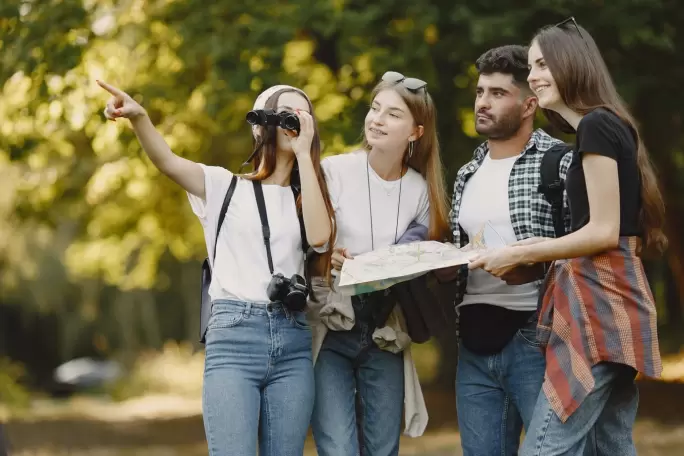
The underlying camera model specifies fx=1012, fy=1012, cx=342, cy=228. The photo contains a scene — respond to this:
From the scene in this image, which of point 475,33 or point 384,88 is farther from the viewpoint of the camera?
point 475,33

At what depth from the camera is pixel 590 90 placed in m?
3.66

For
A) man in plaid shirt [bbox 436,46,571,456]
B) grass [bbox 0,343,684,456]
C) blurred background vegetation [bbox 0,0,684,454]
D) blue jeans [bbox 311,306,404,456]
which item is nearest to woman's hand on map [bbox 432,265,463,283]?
man in plaid shirt [bbox 436,46,571,456]

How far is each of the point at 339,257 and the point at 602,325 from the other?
3.79 feet

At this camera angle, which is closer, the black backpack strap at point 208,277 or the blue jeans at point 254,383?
the blue jeans at point 254,383

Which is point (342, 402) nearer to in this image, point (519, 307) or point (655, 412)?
point (519, 307)

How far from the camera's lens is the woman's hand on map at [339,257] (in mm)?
4176

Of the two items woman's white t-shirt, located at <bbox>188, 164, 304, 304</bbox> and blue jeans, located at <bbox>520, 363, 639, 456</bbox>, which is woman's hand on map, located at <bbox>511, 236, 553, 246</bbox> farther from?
woman's white t-shirt, located at <bbox>188, 164, 304, 304</bbox>

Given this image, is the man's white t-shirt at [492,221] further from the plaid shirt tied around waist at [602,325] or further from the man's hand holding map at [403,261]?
the plaid shirt tied around waist at [602,325]

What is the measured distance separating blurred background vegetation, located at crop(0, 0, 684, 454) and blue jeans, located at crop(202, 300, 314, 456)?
4.48 m

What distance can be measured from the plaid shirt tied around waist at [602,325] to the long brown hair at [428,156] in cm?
88

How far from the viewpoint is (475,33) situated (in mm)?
7855

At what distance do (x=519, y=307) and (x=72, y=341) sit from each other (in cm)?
2803

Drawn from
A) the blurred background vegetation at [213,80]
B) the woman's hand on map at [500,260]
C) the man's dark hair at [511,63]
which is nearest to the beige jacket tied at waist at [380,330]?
the woman's hand on map at [500,260]

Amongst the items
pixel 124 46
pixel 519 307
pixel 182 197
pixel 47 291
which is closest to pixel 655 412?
pixel 182 197
